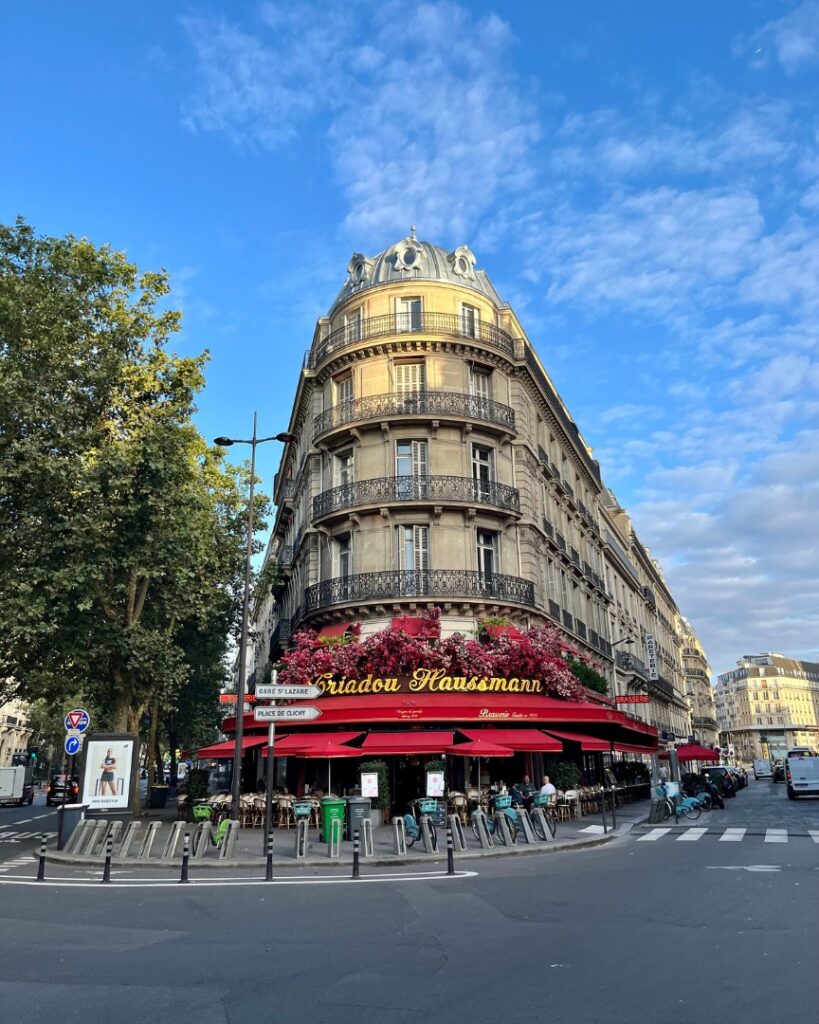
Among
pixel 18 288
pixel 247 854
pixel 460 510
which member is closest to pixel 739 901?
pixel 247 854

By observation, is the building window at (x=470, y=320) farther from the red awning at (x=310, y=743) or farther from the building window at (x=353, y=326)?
the red awning at (x=310, y=743)

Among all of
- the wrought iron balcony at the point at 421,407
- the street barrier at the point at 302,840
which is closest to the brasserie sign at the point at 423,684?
the street barrier at the point at 302,840

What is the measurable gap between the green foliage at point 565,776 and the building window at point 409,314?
14868 millimetres

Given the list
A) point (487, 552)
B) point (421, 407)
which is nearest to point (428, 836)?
point (487, 552)

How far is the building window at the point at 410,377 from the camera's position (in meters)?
28.0

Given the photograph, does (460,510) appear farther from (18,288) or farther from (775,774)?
(775,774)

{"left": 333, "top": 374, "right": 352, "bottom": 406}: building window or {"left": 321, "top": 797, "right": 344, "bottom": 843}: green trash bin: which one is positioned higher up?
{"left": 333, "top": 374, "right": 352, "bottom": 406}: building window

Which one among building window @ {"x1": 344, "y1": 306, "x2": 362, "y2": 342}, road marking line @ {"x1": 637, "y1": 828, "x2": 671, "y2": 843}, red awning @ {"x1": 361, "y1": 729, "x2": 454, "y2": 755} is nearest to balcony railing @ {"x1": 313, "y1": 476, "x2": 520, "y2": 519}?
building window @ {"x1": 344, "y1": 306, "x2": 362, "y2": 342}

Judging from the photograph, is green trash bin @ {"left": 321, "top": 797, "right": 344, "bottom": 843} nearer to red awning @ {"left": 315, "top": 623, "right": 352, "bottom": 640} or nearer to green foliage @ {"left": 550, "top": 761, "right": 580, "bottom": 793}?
red awning @ {"left": 315, "top": 623, "right": 352, "bottom": 640}

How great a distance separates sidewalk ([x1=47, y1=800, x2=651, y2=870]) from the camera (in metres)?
14.8

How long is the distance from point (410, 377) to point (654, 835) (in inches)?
630

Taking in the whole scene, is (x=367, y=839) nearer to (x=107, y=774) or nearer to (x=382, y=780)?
(x=382, y=780)

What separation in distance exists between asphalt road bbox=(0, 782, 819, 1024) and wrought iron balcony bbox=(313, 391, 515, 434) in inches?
669

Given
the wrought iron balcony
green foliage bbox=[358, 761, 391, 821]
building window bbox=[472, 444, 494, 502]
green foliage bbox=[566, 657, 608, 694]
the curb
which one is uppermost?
the wrought iron balcony
